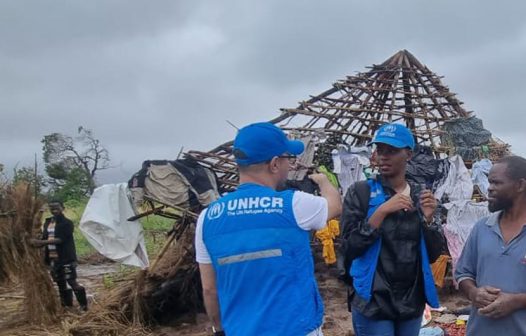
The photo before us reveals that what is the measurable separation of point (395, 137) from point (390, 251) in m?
0.57

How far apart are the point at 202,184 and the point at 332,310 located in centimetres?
259

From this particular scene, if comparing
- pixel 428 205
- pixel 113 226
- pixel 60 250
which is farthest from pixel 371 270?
pixel 60 250

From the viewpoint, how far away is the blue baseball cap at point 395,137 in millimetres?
2486

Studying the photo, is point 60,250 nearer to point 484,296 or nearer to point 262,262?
point 262,262

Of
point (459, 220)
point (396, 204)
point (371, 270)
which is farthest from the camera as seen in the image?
point (459, 220)

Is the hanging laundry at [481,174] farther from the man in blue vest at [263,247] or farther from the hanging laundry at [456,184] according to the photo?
the man in blue vest at [263,247]

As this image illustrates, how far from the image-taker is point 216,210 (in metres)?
1.84

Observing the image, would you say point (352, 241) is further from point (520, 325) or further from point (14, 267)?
point (14, 267)

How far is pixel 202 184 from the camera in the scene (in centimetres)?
708

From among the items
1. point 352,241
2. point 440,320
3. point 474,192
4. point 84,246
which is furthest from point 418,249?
point 84,246

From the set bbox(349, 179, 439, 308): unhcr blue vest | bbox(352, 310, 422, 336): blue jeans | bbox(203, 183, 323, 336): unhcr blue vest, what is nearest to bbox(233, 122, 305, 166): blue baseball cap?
bbox(203, 183, 323, 336): unhcr blue vest

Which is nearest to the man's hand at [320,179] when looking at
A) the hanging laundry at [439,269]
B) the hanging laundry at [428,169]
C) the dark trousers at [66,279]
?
the hanging laundry at [428,169]

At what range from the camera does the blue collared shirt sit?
2203 millimetres

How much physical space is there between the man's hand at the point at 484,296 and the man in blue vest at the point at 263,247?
2.74 ft
